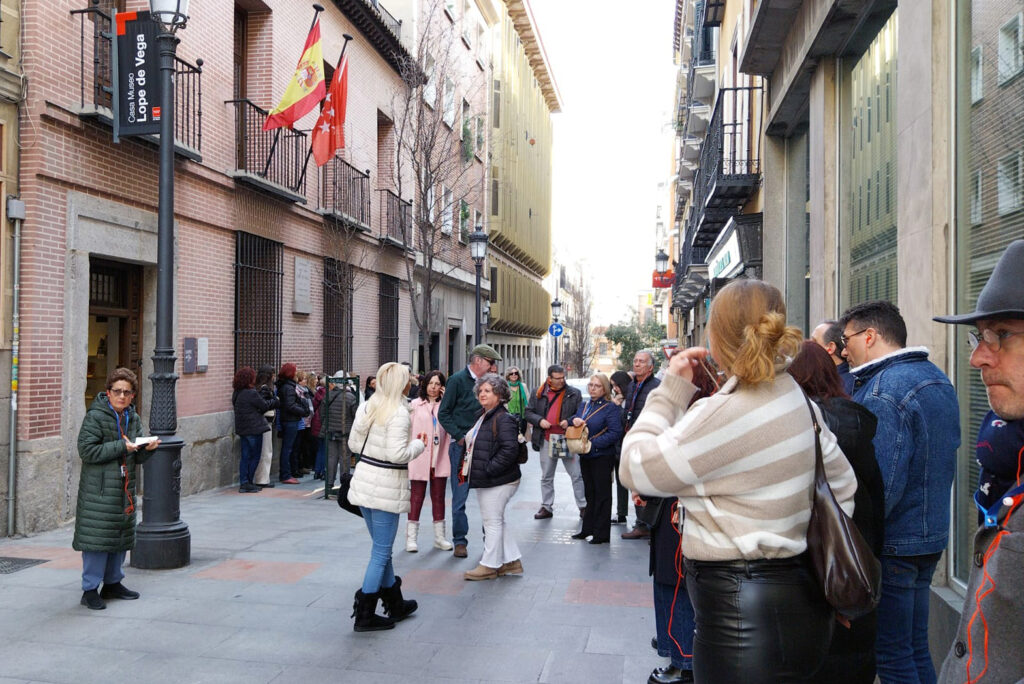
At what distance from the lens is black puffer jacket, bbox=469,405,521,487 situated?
7.30 meters

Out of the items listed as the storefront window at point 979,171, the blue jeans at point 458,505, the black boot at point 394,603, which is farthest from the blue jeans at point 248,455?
the storefront window at point 979,171

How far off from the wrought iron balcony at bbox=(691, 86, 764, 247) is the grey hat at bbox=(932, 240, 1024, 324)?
440 inches

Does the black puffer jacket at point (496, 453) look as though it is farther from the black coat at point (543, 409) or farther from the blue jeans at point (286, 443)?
the blue jeans at point (286, 443)

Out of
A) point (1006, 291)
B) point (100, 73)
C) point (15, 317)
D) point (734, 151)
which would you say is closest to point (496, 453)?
point (15, 317)

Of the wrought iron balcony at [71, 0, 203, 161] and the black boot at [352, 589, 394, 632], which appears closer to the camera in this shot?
the black boot at [352, 589, 394, 632]

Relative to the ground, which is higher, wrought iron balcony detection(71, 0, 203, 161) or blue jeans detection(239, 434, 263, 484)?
wrought iron balcony detection(71, 0, 203, 161)

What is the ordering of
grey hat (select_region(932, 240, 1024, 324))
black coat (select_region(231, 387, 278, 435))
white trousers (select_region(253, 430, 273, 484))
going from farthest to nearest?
white trousers (select_region(253, 430, 273, 484)), black coat (select_region(231, 387, 278, 435)), grey hat (select_region(932, 240, 1024, 324))

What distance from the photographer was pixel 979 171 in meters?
5.06

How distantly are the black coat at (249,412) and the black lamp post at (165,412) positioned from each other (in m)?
4.43

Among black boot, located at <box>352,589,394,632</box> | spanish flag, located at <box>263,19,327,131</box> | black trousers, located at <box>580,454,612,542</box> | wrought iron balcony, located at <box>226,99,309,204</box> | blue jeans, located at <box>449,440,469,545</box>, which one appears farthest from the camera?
wrought iron balcony, located at <box>226,99,309,204</box>

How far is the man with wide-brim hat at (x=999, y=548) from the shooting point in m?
1.53

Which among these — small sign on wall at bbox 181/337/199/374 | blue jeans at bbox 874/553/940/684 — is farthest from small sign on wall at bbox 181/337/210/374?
blue jeans at bbox 874/553/940/684

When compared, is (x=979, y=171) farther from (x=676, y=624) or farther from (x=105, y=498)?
(x=105, y=498)

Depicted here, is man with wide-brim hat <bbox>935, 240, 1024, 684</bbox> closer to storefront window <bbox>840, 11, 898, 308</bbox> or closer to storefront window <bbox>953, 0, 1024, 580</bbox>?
storefront window <bbox>953, 0, 1024, 580</bbox>
